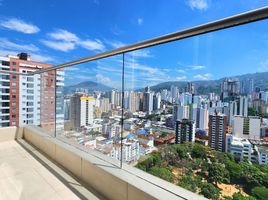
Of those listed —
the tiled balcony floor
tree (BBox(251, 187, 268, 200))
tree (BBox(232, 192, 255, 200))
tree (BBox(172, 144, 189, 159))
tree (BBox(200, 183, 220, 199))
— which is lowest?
the tiled balcony floor

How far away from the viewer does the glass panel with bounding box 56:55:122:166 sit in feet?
5.41

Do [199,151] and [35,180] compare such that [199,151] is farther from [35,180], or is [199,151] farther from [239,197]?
[35,180]

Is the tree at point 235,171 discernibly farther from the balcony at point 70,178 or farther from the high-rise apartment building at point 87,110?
the high-rise apartment building at point 87,110

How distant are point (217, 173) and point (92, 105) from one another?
4.46 feet

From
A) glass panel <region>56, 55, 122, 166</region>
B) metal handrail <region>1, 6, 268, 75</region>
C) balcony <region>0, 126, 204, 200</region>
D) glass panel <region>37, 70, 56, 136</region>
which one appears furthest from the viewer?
glass panel <region>37, 70, 56, 136</region>

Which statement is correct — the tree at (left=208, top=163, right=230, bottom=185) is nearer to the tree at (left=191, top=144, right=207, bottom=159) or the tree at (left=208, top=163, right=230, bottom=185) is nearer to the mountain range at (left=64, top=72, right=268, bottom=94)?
the tree at (left=191, top=144, right=207, bottom=159)

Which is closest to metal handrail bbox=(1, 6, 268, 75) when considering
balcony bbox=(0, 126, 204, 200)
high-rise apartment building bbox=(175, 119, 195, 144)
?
high-rise apartment building bbox=(175, 119, 195, 144)

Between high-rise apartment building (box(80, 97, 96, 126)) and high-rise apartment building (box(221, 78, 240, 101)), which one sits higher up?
high-rise apartment building (box(221, 78, 240, 101))

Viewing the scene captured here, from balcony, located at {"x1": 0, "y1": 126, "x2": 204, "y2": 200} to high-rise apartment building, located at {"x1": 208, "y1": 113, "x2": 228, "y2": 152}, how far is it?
0.32 m

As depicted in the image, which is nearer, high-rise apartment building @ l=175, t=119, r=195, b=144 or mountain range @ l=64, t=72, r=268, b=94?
mountain range @ l=64, t=72, r=268, b=94

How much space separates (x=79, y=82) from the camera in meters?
2.21

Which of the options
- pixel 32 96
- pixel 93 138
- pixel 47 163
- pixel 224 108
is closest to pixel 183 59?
pixel 224 108

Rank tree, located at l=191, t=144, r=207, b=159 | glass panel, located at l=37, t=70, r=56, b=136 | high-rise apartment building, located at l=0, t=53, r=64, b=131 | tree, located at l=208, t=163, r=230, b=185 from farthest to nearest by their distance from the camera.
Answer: high-rise apartment building, located at l=0, t=53, r=64, b=131
glass panel, located at l=37, t=70, r=56, b=136
tree, located at l=191, t=144, r=207, b=159
tree, located at l=208, t=163, r=230, b=185

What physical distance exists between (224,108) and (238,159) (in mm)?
255
